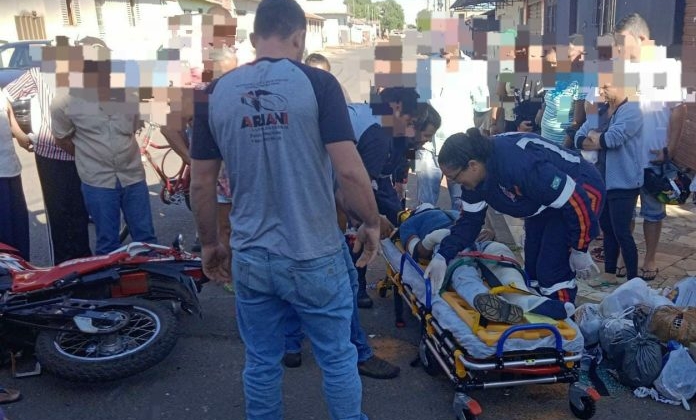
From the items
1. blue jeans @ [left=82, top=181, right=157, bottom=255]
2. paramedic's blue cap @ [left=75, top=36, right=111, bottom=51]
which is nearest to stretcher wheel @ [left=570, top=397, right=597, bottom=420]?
blue jeans @ [left=82, top=181, right=157, bottom=255]

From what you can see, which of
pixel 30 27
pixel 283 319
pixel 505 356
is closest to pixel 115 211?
pixel 283 319

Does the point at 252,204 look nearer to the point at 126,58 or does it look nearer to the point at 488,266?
the point at 488,266

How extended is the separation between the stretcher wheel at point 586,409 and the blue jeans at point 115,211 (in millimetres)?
3208

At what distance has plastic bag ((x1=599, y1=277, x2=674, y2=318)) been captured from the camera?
4.06 meters

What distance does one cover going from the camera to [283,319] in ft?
9.24

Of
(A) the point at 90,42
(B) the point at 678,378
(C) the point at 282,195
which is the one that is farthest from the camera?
(A) the point at 90,42

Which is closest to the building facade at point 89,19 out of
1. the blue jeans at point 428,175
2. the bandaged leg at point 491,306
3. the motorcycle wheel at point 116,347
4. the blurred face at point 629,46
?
the blue jeans at point 428,175

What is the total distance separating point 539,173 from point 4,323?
3.13 metres

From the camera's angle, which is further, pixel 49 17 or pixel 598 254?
pixel 49 17

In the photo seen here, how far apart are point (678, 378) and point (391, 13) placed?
104830 millimetres

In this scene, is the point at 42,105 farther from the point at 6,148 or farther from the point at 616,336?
the point at 616,336

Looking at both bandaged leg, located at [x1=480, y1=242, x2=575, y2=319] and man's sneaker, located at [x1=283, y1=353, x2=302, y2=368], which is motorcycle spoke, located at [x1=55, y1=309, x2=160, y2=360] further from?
bandaged leg, located at [x1=480, y1=242, x2=575, y2=319]

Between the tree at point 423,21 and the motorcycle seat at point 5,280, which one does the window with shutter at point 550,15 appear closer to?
the tree at point 423,21

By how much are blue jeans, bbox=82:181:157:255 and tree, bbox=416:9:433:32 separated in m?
3.25
